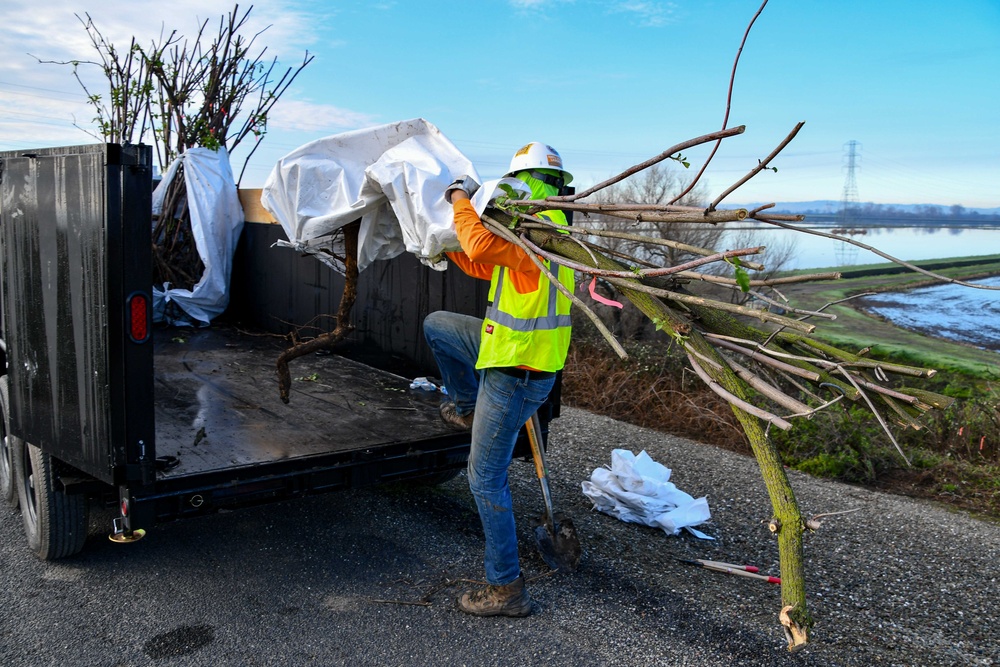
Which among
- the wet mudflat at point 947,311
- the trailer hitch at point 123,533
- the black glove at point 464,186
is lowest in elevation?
the trailer hitch at point 123,533

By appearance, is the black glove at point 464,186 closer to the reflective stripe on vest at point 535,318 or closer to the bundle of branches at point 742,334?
the bundle of branches at point 742,334

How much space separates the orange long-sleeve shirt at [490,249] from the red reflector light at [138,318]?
4.41ft

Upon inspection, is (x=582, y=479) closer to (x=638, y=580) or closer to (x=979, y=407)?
(x=638, y=580)

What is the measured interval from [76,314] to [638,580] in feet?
9.66

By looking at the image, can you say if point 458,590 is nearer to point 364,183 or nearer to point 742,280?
point 364,183

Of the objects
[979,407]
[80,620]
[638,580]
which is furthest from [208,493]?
[979,407]

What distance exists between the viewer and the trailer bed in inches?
161

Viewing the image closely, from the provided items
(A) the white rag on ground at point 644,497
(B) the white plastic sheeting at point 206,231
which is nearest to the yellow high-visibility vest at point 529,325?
(A) the white rag on ground at point 644,497

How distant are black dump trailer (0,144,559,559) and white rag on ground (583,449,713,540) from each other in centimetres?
69

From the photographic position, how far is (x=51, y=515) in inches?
163

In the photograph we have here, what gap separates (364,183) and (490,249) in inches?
37.5

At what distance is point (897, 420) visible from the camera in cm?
340

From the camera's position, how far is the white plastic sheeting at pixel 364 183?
4047mm

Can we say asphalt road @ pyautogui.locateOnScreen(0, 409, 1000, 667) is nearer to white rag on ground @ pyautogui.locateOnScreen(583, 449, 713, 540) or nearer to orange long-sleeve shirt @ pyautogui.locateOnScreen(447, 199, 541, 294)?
white rag on ground @ pyautogui.locateOnScreen(583, 449, 713, 540)
